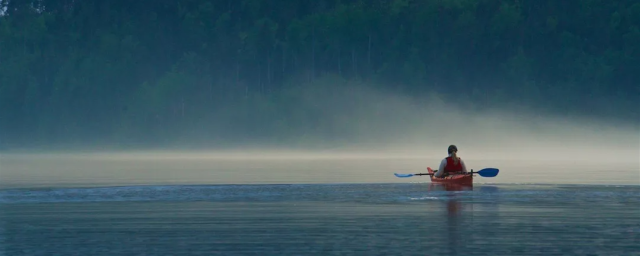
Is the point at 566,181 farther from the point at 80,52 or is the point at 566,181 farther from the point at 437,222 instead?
the point at 80,52

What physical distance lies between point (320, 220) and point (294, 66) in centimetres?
11957

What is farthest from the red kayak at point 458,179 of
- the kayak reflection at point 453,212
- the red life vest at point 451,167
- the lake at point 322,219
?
the lake at point 322,219

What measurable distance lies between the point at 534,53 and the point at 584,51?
5709 millimetres

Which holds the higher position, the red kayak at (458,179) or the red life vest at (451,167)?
the red life vest at (451,167)

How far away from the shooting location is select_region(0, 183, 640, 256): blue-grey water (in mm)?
18547

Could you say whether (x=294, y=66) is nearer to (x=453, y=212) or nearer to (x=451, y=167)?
(x=451, y=167)

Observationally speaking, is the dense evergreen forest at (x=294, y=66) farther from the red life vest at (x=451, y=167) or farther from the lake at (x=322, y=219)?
the lake at (x=322, y=219)

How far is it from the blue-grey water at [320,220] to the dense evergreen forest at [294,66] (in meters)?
95.8

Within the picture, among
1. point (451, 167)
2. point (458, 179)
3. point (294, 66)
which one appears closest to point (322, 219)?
point (458, 179)

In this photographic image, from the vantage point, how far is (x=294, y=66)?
14238 cm

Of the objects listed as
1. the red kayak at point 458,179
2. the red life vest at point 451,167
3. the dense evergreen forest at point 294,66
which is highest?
the dense evergreen forest at point 294,66

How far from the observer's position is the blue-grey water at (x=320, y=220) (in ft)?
60.8

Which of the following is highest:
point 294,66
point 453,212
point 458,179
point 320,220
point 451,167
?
point 294,66

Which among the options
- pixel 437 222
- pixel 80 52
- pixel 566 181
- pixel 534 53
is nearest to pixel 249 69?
pixel 80 52
